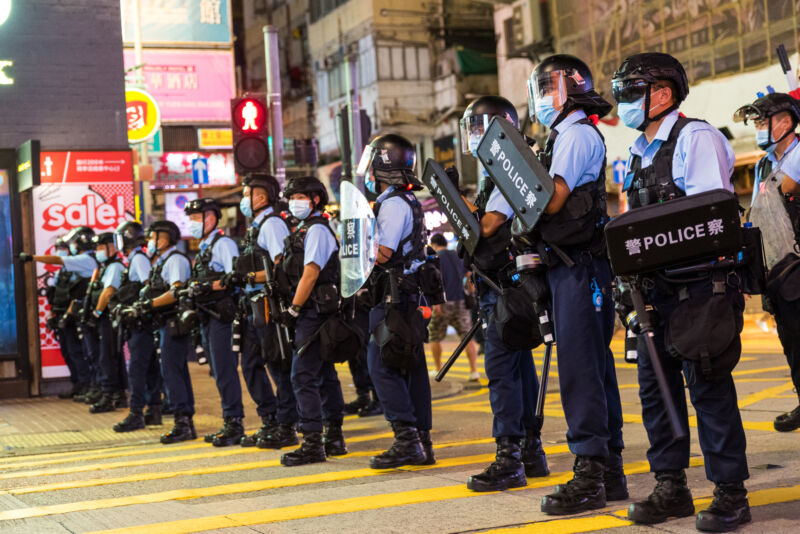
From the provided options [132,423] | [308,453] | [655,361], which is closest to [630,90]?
[655,361]

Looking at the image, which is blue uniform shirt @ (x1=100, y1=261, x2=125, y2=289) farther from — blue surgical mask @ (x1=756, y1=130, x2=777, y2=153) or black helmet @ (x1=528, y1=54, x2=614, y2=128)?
black helmet @ (x1=528, y1=54, x2=614, y2=128)

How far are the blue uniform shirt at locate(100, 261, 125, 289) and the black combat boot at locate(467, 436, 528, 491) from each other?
7.96m

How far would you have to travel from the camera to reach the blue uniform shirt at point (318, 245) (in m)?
8.47

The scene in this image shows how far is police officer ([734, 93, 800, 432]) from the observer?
7.37 m

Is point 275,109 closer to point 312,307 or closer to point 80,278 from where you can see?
point 80,278

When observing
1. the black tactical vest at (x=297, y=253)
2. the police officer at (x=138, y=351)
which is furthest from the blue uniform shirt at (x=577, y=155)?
the police officer at (x=138, y=351)

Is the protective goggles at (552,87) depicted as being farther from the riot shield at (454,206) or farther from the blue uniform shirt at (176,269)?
the blue uniform shirt at (176,269)

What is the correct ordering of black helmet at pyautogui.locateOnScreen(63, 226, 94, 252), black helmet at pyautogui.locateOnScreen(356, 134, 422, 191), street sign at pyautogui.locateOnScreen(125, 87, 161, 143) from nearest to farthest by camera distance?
black helmet at pyautogui.locateOnScreen(356, 134, 422, 191) → black helmet at pyautogui.locateOnScreen(63, 226, 94, 252) → street sign at pyautogui.locateOnScreen(125, 87, 161, 143)

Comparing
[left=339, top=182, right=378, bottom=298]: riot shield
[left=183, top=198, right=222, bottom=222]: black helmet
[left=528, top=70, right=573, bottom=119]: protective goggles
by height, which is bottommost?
[left=339, top=182, right=378, bottom=298]: riot shield

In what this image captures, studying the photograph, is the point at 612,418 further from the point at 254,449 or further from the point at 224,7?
the point at 224,7

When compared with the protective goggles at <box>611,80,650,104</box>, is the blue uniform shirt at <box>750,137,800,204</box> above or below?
below

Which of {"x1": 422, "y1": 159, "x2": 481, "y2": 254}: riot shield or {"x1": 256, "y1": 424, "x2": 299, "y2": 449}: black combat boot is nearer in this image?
{"x1": 422, "y1": 159, "x2": 481, "y2": 254}: riot shield

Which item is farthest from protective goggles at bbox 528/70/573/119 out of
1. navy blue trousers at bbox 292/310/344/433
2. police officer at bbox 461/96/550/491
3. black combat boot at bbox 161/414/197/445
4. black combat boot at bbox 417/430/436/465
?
black combat boot at bbox 161/414/197/445

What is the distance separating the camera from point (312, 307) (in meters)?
8.57
